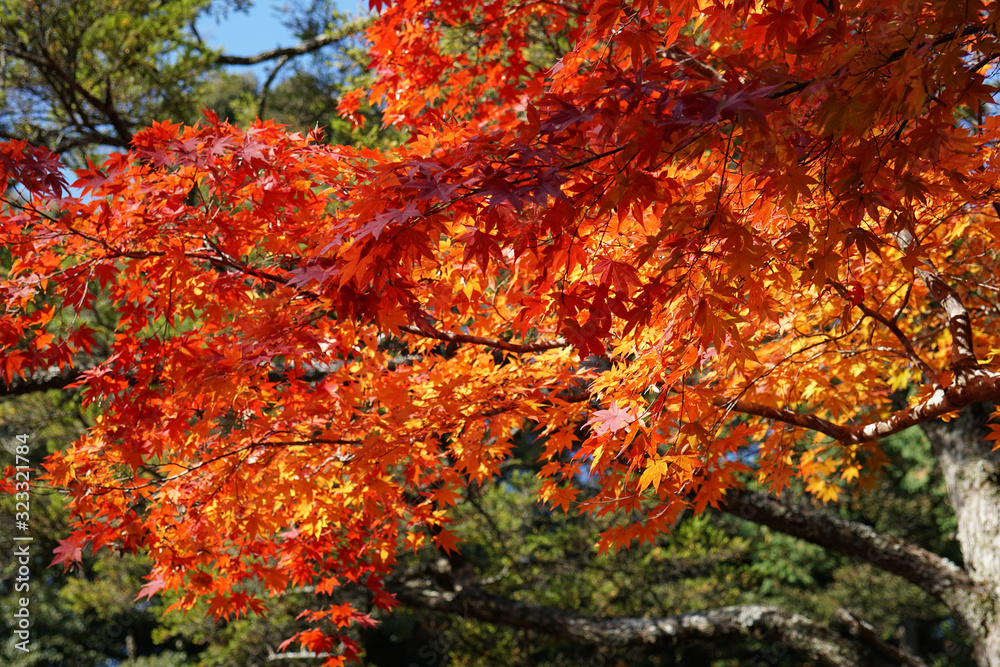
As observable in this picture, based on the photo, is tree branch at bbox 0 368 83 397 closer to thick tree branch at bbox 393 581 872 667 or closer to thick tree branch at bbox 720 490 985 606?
thick tree branch at bbox 393 581 872 667

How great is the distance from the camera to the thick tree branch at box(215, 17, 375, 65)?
7695 mm

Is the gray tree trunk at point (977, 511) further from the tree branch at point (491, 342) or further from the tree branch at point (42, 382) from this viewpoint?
the tree branch at point (42, 382)

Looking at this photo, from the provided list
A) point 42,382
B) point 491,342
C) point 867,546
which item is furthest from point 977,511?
point 42,382

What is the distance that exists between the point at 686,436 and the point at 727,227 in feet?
2.50

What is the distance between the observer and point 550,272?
203 centimetres

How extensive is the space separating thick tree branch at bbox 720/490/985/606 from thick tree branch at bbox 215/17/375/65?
6402mm

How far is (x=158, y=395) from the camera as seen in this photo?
9.94 feet

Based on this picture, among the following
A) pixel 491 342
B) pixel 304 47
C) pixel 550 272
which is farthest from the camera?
pixel 304 47

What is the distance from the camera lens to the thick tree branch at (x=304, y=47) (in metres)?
7.70

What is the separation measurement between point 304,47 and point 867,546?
26.4 ft

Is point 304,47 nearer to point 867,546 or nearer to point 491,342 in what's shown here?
point 491,342

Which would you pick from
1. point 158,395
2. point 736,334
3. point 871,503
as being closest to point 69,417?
point 158,395

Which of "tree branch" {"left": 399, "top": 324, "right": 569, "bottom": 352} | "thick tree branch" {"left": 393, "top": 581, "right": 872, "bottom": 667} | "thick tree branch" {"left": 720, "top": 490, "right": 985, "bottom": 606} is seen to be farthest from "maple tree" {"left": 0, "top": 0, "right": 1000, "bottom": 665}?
"thick tree branch" {"left": 393, "top": 581, "right": 872, "bottom": 667}

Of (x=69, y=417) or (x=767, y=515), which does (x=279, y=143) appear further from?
(x=69, y=417)
